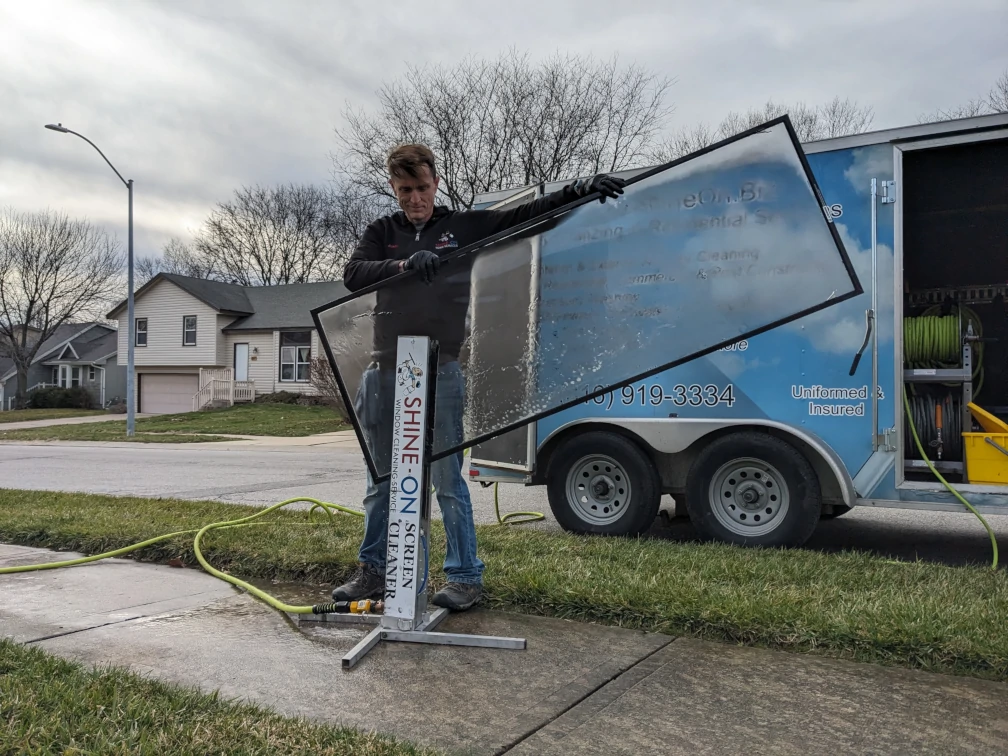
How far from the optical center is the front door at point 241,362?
3625 cm

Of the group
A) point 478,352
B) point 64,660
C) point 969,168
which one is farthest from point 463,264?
point 969,168

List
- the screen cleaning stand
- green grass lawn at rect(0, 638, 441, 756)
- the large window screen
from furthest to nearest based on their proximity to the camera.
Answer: the screen cleaning stand → the large window screen → green grass lawn at rect(0, 638, 441, 756)

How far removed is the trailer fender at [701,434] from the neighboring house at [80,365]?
146ft

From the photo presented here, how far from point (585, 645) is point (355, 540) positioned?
7.63 ft

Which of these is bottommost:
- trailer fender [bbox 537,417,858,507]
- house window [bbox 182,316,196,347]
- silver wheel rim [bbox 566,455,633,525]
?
silver wheel rim [bbox 566,455,633,525]

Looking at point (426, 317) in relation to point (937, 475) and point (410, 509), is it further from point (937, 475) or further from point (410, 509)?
point (937, 475)

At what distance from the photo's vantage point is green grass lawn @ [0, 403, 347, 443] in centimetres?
2323

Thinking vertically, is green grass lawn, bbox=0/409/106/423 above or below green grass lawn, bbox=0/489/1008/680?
below

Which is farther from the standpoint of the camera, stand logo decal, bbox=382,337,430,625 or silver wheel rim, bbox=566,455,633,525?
silver wheel rim, bbox=566,455,633,525

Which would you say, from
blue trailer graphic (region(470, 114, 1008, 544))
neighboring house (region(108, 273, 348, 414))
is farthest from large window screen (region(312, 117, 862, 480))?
neighboring house (region(108, 273, 348, 414))

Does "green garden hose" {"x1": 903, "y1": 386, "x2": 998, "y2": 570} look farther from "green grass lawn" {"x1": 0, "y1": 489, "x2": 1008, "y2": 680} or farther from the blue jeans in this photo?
the blue jeans

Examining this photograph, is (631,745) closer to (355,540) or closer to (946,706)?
(946,706)

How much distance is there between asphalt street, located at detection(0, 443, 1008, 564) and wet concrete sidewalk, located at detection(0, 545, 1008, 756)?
10.7 ft

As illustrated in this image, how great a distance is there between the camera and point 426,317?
3602mm
